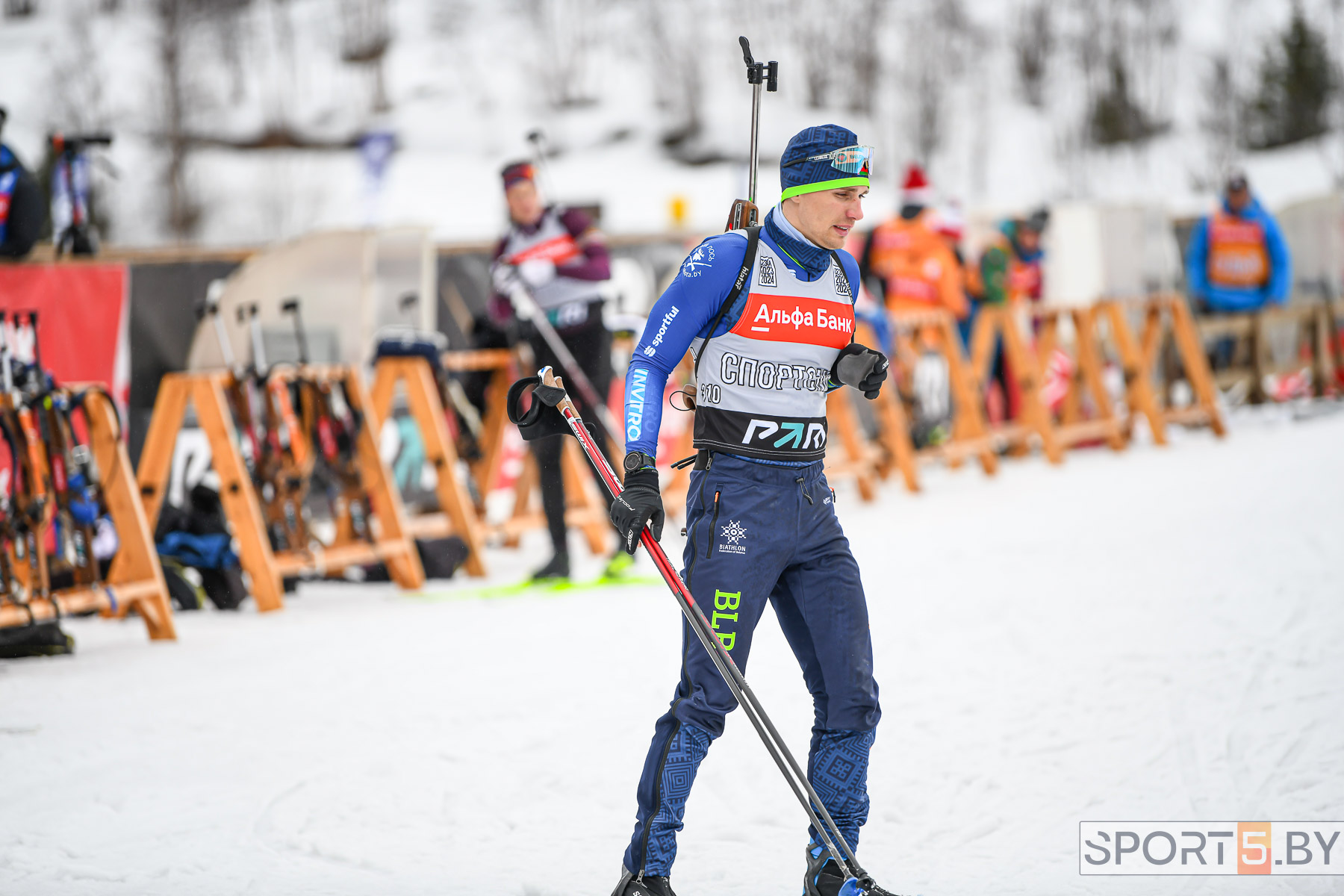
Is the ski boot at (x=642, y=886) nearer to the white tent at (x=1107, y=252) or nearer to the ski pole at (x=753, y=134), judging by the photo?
the ski pole at (x=753, y=134)

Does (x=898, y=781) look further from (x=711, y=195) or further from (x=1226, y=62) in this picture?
(x=1226, y=62)

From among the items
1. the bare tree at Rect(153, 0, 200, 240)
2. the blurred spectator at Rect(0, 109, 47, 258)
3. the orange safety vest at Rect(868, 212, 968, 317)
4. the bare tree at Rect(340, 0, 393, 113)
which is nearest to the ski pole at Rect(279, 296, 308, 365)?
the blurred spectator at Rect(0, 109, 47, 258)

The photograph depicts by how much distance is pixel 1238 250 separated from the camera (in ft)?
41.9

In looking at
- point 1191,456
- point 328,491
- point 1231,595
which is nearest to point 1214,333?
point 1191,456

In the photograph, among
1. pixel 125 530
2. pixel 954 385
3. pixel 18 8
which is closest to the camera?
pixel 125 530

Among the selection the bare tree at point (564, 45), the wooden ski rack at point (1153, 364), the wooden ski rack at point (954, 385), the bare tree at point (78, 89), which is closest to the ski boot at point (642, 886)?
the wooden ski rack at point (954, 385)

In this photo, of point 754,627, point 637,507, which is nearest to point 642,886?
point 754,627

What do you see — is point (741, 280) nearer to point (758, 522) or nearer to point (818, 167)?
point (818, 167)

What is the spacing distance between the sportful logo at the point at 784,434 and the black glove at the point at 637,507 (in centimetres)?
25

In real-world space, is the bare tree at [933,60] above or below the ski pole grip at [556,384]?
above

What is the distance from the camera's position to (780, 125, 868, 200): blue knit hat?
3078mm

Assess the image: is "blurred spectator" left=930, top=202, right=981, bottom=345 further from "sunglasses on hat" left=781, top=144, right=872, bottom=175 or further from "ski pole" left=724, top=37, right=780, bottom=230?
"sunglasses on hat" left=781, top=144, right=872, bottom=175

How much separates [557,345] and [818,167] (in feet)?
14.0

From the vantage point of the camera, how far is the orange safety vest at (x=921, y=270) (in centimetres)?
1066
